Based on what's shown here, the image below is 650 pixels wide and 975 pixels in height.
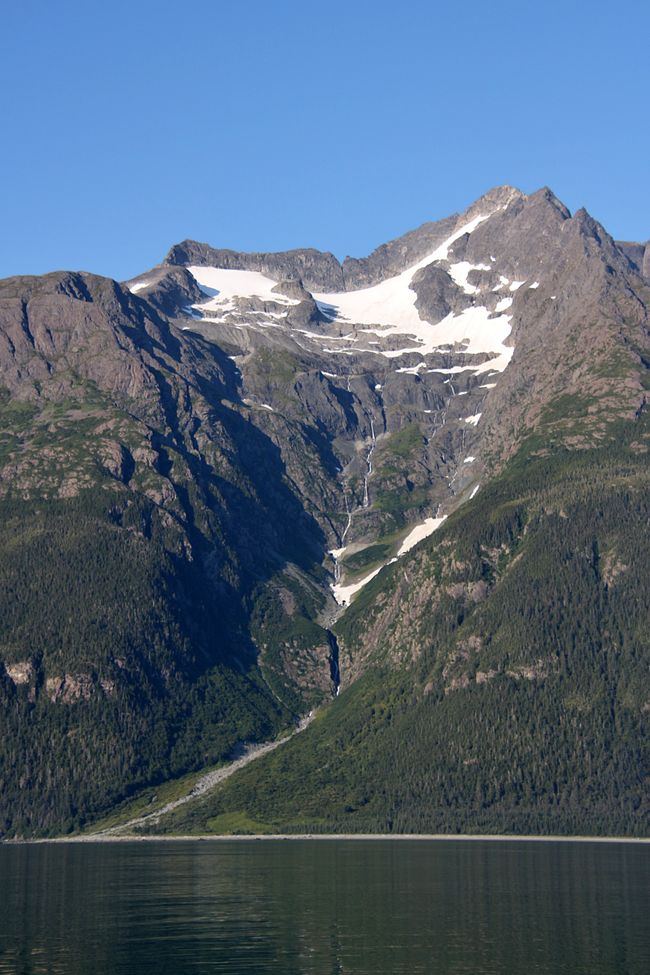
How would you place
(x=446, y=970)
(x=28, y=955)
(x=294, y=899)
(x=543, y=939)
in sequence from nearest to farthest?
(x=446, y=970) → (x=28, y=955) → (x=543, y=939) → (x=294, y=899)

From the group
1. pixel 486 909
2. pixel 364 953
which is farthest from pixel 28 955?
pixel 486 909

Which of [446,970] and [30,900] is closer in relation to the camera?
[446,970]

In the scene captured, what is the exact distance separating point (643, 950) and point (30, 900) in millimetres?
84137

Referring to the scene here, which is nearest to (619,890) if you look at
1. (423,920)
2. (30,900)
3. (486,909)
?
(486,909)

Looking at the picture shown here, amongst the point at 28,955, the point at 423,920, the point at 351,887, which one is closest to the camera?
the point at 28,955

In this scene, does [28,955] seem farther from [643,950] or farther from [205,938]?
[643,950]

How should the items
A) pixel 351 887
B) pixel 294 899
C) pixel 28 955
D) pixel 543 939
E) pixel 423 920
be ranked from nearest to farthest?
1. pixel 28 955
2. pixel 543 939
3. pixel 423 920
4. pixel 294 899
5. pixel 351 887

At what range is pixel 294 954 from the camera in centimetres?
13988

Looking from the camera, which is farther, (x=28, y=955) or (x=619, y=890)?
(x=619, y=890)

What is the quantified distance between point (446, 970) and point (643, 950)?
23509mm

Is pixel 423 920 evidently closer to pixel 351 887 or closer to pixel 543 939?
pixel 543 939

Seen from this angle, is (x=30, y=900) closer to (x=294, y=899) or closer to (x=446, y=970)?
(x=294, y=899)

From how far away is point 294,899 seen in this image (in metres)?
185

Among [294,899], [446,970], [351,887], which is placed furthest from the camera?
[351,887]
